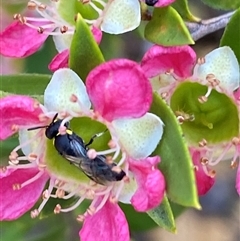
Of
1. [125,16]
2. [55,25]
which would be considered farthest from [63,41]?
[125,16]

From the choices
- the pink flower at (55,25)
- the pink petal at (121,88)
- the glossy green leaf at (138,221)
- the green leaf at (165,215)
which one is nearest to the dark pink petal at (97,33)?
the pink flower at (55,25)

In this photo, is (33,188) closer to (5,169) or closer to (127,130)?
(5,169)

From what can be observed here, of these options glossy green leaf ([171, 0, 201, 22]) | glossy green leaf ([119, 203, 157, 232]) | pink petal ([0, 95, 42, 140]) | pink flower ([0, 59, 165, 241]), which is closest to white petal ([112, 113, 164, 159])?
pink flower ([0, 59, 165, 241])

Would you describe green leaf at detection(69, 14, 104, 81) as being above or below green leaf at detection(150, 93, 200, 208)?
above

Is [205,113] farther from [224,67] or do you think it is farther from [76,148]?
[76,148]

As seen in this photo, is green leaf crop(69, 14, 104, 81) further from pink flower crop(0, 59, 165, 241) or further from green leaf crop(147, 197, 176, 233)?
green leaf crop(147, 197, 176, 233)

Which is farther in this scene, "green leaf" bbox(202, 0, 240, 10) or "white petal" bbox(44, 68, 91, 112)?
"green leaf" bbox(202, 0, 240, 10)

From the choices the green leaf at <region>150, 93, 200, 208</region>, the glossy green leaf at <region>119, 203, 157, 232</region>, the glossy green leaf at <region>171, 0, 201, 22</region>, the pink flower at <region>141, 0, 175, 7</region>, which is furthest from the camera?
the glossy green leaf at <region>119, 203, 157, 232</region>
